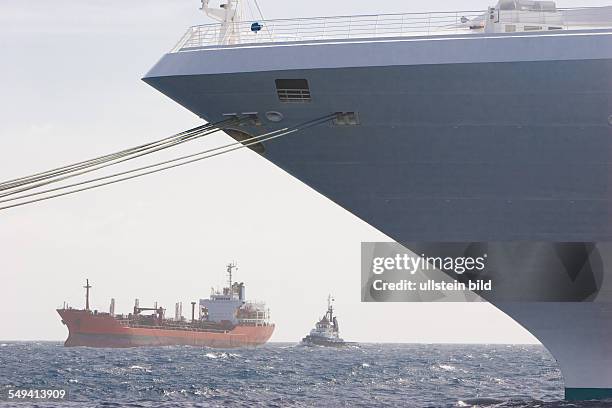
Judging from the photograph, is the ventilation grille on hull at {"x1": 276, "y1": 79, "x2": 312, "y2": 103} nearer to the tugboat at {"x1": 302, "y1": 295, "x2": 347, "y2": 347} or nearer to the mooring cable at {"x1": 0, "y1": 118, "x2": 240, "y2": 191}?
the mooring cable at {"x1": 0, "y1": 118, "x2": 240, "y2": 191}

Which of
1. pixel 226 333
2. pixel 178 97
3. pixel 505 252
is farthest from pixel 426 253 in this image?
pixel 226 333

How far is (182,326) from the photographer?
117562mm

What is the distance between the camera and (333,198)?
1938 cm

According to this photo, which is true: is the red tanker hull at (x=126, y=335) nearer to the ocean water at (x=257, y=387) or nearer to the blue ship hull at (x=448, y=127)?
the ocean water at (x=257, y=387)

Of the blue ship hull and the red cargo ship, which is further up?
the blue ship hull

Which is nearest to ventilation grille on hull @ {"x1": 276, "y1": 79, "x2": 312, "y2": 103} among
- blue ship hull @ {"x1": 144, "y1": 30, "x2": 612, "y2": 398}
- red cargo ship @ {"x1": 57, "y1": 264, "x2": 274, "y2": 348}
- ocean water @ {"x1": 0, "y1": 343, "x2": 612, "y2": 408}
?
blue ship hull @ {"x1": 144, "y1": 30, "x2": 612, "y2": 398}

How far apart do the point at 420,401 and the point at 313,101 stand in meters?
24.4

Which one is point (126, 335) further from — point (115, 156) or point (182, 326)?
point (115, 156)

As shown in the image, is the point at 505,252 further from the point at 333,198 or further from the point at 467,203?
the point at 333,198

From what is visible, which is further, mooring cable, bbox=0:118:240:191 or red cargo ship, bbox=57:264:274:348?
red cargo ship, bbox=57:264:274:348

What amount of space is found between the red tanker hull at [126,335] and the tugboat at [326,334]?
81.0 ft

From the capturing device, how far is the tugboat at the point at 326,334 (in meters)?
144

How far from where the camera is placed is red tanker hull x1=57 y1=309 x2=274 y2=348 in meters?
109

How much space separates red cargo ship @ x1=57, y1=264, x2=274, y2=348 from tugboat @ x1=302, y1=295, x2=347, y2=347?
1787 cm
